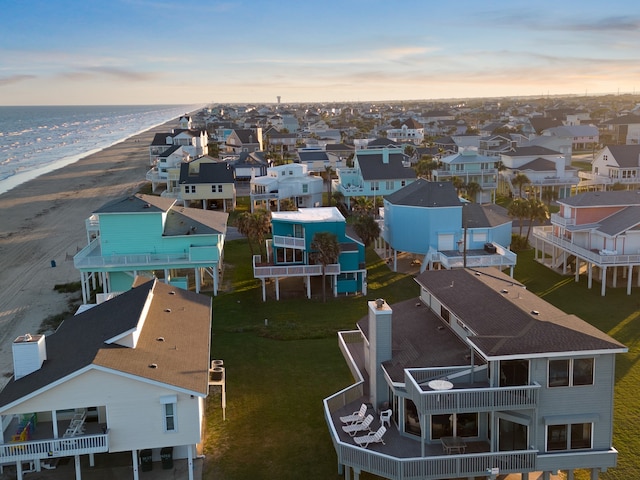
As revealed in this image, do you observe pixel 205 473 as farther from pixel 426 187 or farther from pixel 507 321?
pixel 426 187

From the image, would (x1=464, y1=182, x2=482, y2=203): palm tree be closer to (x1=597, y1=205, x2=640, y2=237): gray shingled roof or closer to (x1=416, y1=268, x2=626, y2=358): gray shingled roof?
(x1=597, y1=205, x2=640, y2=237): gray shingled roof

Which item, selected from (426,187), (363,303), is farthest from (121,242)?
(426,187)

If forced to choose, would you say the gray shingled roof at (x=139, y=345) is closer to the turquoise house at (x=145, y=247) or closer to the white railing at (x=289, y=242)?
the turquoise house at (x=145, y=247)

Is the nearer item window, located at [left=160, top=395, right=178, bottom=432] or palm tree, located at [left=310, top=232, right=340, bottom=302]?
window, located at [left=160, top=395, right=178, bottom=432]

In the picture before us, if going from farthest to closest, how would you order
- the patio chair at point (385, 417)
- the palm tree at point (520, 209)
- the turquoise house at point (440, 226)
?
1. the palm tree at point (520, 209)
2. the turquoise house at point (440, 226)
3. the patio chair at point (385, 417)

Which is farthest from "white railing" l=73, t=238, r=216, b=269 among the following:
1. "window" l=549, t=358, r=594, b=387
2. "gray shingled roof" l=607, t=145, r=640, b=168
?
"gray shingled roof" l=607, t=145, r=640, b=168

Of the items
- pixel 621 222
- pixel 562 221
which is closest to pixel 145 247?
pixel 562 221

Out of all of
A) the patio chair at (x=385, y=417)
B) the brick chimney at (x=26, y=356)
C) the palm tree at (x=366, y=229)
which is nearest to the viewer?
the patio chair at (x=385, y=417)

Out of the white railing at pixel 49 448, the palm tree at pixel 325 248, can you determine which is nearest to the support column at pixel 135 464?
the white railing at pixel 49 448
